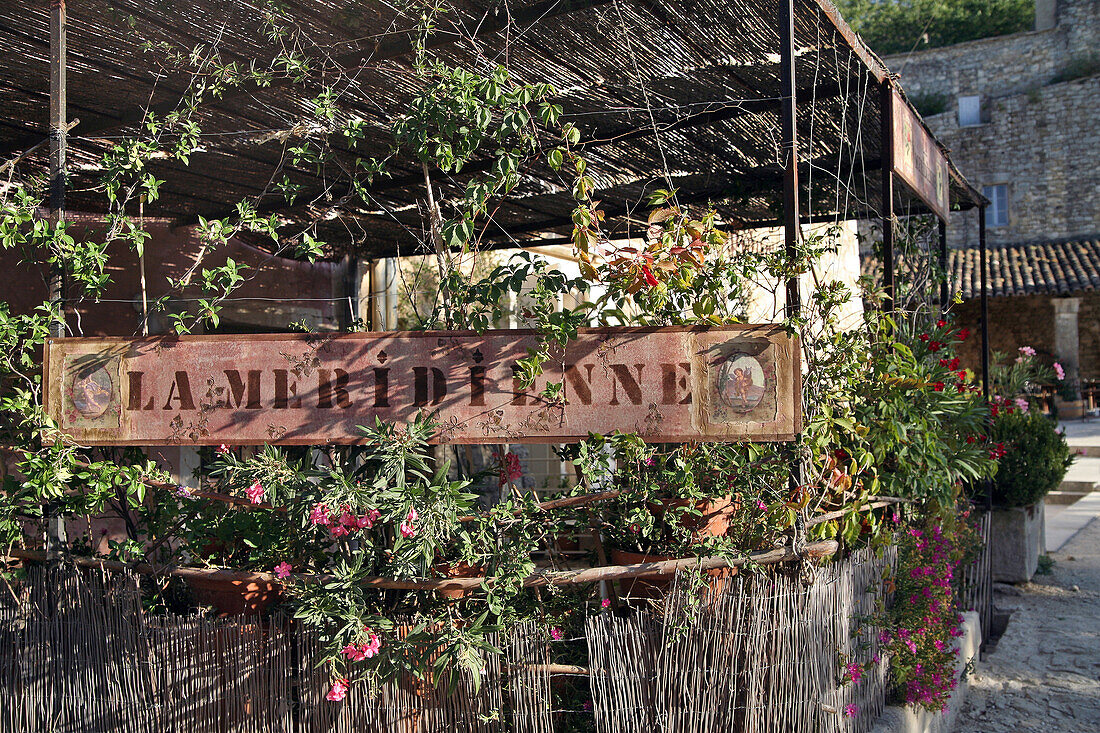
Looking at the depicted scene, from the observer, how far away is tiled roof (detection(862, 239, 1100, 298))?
16.3 m

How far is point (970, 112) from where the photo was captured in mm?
22766

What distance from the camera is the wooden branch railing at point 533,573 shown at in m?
2.74

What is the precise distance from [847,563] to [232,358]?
2.40m

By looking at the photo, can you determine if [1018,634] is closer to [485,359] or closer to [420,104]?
[485,359]

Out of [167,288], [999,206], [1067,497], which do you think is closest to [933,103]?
[999,206]

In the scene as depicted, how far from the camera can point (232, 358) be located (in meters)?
2.87

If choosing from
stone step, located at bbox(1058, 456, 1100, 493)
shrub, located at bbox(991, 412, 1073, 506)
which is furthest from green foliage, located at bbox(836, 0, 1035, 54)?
shrub, located at bbox(991, 412, 1073, 506)

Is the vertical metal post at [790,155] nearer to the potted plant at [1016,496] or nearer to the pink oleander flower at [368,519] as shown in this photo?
the pink oleander flower at [368,519]

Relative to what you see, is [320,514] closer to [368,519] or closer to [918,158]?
[368,519]

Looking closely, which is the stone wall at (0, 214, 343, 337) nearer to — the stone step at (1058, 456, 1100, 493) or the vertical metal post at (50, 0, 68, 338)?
the vertical metal post at (50, 0, 68, 338)

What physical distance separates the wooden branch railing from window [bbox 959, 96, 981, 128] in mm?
23071

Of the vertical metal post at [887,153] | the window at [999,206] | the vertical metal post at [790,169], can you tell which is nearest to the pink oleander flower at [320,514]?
the vertical metal post at [790,169]

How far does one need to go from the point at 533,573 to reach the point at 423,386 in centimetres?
70

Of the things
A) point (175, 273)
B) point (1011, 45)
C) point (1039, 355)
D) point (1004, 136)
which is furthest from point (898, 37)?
point (175, 273)
